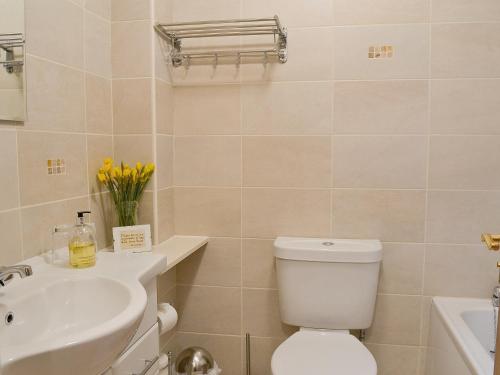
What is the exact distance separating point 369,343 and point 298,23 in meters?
1.46

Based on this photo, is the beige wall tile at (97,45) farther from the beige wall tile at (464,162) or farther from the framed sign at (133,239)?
the beige wall tile at (464,162)

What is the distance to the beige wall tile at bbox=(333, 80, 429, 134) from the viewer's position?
180 cm

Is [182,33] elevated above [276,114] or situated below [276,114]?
above

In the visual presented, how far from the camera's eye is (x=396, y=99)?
181 centimetres

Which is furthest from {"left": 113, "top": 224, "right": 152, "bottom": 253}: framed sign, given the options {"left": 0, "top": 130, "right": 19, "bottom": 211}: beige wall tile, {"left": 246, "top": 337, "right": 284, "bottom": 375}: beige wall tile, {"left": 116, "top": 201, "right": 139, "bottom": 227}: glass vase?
{"left": 246, "top": 337, "right": 284, "bottom": 375}: beige wall tile

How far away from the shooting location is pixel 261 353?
201 centimetres

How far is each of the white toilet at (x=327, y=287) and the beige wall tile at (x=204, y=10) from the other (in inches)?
41.0

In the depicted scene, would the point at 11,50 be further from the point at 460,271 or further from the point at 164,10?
the point at 460,271

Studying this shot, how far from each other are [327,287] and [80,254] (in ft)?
3.24

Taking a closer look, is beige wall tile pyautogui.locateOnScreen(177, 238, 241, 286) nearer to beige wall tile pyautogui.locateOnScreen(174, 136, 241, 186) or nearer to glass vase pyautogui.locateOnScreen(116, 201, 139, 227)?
beige wall tile pyautogui.locateOnScreen(174, 136, 241, 186)

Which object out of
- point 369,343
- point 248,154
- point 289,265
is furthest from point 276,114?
point 369,343

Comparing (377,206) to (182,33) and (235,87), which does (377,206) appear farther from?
(182,33)

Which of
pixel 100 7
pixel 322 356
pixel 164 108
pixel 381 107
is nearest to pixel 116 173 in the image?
pixel 164 108

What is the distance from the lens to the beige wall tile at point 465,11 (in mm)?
1733
